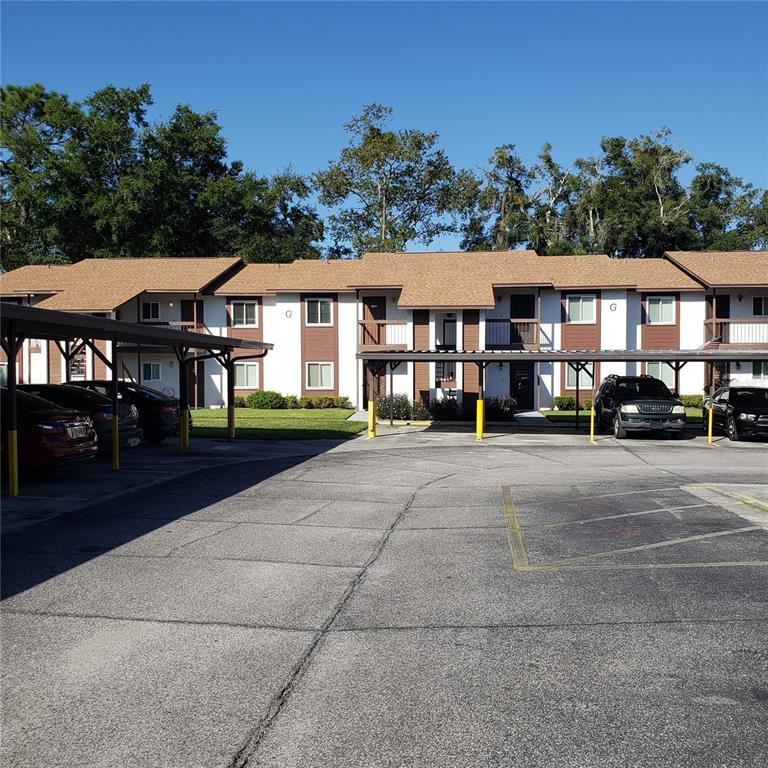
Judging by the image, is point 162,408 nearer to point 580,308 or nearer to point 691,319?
point 580,308

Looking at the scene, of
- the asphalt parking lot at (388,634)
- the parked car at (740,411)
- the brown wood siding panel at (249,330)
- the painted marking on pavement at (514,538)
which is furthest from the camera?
the brown wood siding panel at (249,330)

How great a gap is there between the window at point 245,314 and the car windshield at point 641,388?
1953 cm

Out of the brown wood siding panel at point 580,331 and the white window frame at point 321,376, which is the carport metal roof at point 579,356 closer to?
the brown wood siding panel at point 580,331

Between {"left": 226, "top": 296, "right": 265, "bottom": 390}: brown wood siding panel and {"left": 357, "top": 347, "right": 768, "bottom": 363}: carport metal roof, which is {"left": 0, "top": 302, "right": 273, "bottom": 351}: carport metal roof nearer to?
{"left": 357, "top": 347, "right": 768, "bottom": 363}: carport metal roof

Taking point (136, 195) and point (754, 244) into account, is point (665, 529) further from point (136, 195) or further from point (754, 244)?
point (754, 244)

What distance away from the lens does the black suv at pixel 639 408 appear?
22.9 m

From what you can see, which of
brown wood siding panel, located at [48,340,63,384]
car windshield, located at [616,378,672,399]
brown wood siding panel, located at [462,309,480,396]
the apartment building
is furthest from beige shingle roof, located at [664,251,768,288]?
brown wood siding panel, located at [48,340,63,384]

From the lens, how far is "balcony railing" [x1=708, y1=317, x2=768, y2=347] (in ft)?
117

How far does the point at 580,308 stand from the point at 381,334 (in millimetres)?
9602

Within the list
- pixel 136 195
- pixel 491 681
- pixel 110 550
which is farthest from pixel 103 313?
pixel 491 681

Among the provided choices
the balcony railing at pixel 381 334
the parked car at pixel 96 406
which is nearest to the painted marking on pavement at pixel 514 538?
the parked car at pixel 96 406

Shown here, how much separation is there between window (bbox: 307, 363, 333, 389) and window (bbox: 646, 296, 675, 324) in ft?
Answer: 50.9

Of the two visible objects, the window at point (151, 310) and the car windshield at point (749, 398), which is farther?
the window at point (151, 310)

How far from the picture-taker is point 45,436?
43.2 feet
